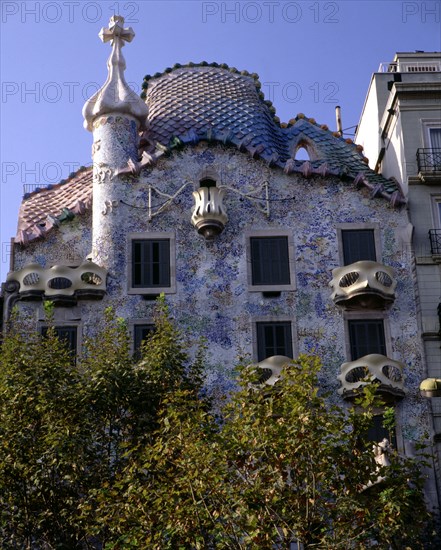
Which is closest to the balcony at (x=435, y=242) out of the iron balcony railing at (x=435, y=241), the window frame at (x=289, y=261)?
the iron balcony railing at (x=435, y=241)

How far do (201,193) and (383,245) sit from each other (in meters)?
4.91

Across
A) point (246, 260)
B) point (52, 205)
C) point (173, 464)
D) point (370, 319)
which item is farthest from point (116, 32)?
point (173, 464)

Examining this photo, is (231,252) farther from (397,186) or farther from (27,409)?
(27,409)

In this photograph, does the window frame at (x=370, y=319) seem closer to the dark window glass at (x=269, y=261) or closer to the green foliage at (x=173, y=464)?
the dark window glass at (x=269, y=261)

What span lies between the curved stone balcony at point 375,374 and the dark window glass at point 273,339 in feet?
5.30

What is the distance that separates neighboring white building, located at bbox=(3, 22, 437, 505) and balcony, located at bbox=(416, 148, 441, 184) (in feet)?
2.77

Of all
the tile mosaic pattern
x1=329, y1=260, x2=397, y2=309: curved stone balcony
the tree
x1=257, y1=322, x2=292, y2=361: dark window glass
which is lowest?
the tree

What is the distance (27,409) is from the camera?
2584 cm

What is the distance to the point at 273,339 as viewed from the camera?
102ft

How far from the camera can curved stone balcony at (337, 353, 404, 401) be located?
2966 centimetres

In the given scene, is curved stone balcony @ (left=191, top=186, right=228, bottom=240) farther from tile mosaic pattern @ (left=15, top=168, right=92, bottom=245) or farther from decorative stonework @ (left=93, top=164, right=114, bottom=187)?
tile mosaic pattern @ (left=15, top=168, right=92, bottom=245)

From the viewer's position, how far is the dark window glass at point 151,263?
31.7 m

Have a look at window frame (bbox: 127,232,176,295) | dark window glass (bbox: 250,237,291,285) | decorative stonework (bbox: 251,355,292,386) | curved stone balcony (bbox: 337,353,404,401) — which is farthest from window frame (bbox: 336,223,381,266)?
window frame (bbox: 127,232,176,295)

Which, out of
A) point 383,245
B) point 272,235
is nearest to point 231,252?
point 272,235
